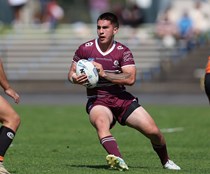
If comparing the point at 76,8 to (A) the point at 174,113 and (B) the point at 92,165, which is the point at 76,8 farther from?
(B) the point at 92,165

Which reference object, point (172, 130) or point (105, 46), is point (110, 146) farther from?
point (172, 130)

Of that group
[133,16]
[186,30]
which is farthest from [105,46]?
[133,16]

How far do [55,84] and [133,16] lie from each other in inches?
174

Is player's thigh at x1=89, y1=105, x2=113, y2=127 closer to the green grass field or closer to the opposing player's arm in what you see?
the opposing player's arm

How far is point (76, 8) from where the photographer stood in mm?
36875

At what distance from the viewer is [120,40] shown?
33719 millimetres

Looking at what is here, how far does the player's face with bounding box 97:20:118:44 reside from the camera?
435 inches

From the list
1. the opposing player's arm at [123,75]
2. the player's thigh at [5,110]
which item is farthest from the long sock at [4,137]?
the opposing player's arm at [123,75]

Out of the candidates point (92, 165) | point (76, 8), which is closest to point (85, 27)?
point (76, 8)

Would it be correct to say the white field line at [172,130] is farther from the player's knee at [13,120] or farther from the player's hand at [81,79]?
the player's knee at [13,120]

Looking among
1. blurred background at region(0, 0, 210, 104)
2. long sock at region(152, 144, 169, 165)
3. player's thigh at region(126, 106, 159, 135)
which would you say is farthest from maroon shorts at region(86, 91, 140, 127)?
blurred background at region(0, 0, 210, 104)

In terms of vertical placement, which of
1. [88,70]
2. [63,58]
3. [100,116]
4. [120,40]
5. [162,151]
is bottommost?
[63,58]

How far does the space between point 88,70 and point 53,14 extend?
2531 centimetres

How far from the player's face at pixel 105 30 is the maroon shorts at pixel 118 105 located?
76cm
